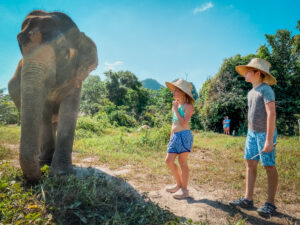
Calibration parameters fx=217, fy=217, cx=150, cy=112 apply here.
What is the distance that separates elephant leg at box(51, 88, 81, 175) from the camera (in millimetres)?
3412

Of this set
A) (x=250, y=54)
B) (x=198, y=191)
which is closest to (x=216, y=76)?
(x=250, y=54)

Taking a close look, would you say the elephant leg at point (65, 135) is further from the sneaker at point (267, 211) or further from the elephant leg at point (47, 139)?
the sneaker at point (267, 211)

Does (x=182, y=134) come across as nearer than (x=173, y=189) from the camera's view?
Yes

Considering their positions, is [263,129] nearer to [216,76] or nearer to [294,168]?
[294,168]

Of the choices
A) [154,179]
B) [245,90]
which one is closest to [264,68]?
[154,179]

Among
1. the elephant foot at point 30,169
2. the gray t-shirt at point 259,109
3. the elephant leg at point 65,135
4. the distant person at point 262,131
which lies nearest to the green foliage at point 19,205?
the elephant foot at point 30,169

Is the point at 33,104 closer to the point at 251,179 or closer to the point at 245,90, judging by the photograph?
the point at 251,179

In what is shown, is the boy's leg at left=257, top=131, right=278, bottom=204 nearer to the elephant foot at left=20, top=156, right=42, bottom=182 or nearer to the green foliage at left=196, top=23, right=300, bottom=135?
the elephant foot at left=20, top=156, right=42, bottom=182

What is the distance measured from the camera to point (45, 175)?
2879 millimetres

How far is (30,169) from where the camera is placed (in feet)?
7.98

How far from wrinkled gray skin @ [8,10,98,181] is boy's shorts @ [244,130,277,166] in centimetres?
270

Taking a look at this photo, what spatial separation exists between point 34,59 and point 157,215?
7.67ft

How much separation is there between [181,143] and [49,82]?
6.58ft

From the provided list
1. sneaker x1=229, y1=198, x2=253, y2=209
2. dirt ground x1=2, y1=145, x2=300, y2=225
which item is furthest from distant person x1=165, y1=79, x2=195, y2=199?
sneaker x1=229, y1=198, x2=253, y2=209
